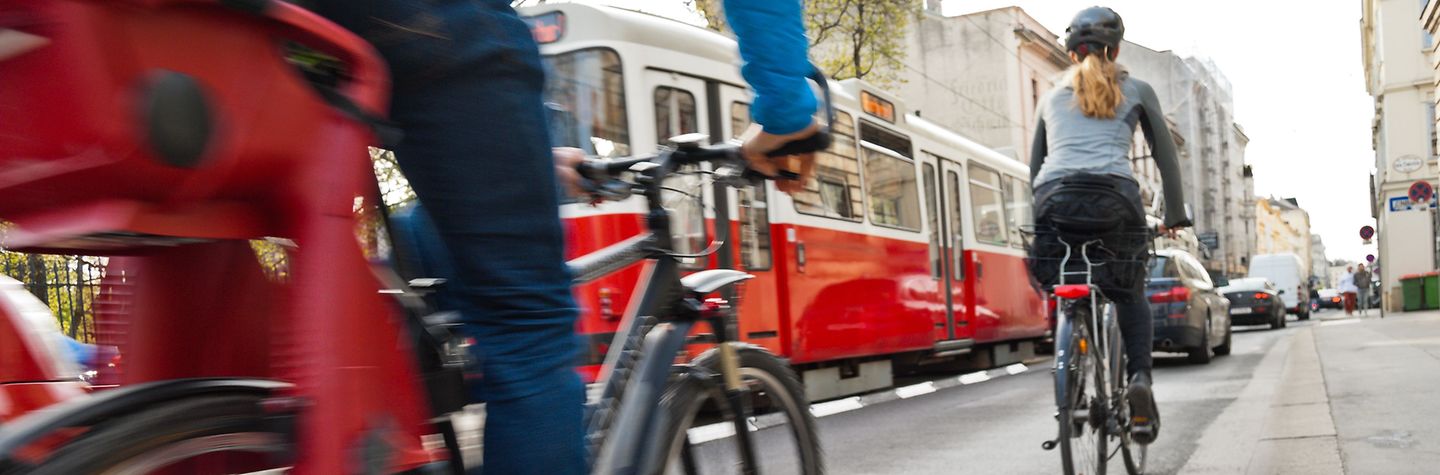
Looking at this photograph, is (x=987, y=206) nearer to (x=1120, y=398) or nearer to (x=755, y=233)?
(x=755, y=233)

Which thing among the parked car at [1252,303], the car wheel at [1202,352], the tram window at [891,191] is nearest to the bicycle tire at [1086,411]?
the tram window at [891,191]

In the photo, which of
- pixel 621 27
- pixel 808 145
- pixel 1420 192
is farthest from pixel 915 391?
pixel 1420 192

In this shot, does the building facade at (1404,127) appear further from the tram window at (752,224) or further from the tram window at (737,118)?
the tram window at (737,118)

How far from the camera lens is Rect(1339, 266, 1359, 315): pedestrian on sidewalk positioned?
41000 mm

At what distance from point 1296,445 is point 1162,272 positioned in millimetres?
8464

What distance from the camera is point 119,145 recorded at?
108 cm

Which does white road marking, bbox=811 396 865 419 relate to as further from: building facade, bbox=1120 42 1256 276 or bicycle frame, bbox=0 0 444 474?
building facade, bbox=1120 42 1256 276

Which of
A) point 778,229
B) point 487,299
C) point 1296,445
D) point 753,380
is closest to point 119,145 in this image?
point 487,299

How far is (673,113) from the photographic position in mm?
8422

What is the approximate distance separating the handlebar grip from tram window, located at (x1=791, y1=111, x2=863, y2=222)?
7732mm

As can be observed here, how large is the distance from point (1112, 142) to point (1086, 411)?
1.03 meters

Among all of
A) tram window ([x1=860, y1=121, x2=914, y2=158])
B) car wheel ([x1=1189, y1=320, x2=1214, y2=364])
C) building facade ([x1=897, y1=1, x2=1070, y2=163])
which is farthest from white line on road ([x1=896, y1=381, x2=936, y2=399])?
building facade ([x1=897, y1=1, x2=1070, y2=163])

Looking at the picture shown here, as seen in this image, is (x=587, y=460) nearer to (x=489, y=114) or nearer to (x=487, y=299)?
(x=487, y=299)

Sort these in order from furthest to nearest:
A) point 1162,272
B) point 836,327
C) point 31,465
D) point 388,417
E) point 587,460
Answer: point 1162,272 < point 836,327 < point 587,460 < point 388,417 < point 31,465
